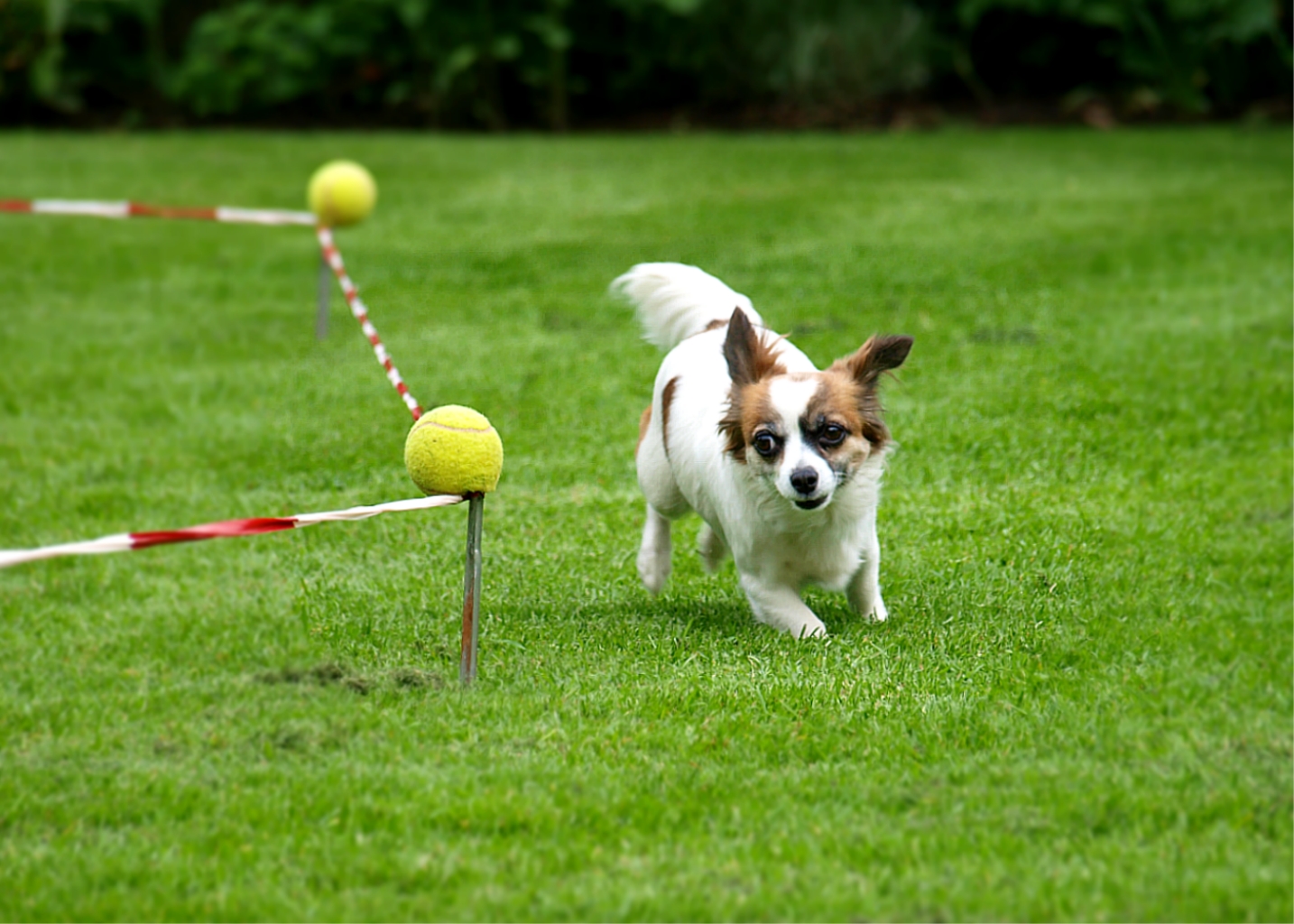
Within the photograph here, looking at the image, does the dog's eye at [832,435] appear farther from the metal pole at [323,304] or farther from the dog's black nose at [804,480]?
the metal pole at [323,304]

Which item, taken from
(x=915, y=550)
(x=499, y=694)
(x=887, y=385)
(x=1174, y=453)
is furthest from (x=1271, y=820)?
(x=887, y=385)

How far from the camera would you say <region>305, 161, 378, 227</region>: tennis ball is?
10406 mm

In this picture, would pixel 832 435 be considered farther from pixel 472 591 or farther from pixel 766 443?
pixel 472 591

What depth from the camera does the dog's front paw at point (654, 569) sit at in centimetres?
593

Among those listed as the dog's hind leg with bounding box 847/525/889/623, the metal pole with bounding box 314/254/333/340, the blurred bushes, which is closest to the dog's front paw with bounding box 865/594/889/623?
the dog's hind leg with bounding box 847/525/889/623

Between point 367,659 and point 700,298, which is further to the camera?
point 700,298

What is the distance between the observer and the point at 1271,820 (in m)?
3.71

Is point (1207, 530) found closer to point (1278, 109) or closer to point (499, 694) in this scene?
point (499, 694)

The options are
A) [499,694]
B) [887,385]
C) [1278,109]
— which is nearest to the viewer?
[499,694]

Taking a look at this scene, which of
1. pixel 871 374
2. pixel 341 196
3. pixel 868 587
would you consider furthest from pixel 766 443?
pixel 341 196

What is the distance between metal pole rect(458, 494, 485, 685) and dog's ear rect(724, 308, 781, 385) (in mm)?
1035

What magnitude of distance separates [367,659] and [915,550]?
7.76 ft

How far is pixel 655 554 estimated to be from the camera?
5949mm

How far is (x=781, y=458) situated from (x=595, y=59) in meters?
15.0
